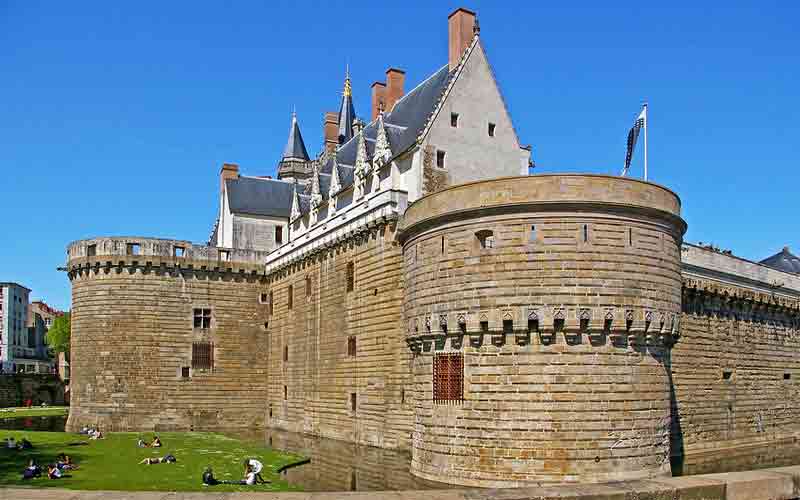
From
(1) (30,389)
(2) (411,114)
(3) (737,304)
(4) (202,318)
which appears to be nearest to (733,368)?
(3) (737,304)

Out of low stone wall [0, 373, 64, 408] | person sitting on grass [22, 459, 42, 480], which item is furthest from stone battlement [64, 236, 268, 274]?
low stone wall [0, 373, 64, 408]

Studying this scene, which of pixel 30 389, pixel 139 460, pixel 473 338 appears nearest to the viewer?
pixel 473 338

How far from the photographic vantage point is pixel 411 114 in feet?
130

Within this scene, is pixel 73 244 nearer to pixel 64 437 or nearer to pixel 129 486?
pixel 64 437

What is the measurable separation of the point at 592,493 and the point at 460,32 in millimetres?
30581

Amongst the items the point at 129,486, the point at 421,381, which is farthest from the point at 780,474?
the point at 129,486

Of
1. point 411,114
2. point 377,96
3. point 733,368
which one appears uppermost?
point 377,96

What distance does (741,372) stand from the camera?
3972 centimetres

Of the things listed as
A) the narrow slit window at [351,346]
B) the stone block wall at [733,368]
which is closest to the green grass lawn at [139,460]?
the narrow slit window at [351,346]

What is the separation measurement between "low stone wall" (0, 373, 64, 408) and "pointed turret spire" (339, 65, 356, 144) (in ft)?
132

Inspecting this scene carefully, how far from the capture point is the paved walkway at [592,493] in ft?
33.7

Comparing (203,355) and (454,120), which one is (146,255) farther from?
(454,120)

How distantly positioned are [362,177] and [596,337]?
63.8 ft

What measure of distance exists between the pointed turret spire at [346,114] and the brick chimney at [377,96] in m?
19.7
